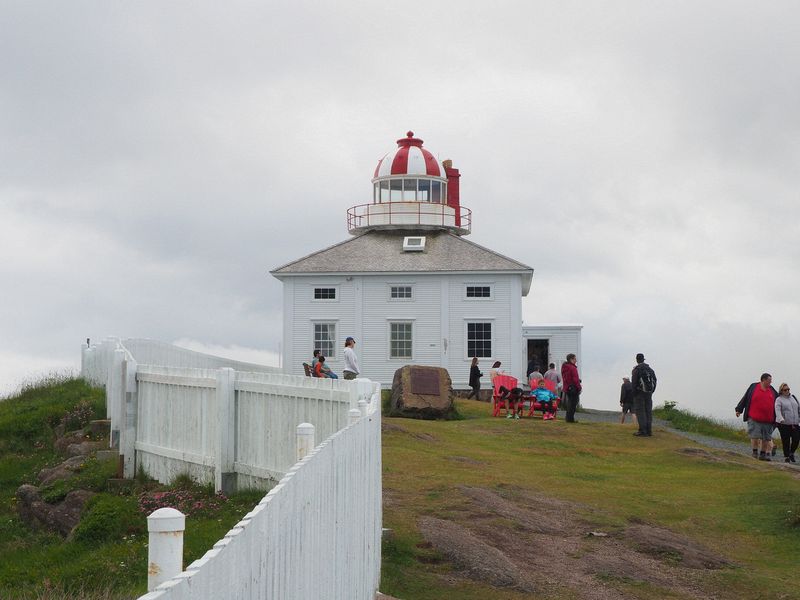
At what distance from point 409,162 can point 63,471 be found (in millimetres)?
27343

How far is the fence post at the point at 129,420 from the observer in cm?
1675

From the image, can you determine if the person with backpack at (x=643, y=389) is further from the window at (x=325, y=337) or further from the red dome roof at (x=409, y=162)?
the red dome roof at (x=409, y=162)

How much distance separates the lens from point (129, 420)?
1692cm

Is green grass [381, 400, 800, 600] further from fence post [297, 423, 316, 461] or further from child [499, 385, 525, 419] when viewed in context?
child [499, 385, 525, 419]

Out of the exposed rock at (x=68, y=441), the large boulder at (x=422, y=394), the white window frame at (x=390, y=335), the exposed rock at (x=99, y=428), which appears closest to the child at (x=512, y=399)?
the large boulder at (x=422, y=394)

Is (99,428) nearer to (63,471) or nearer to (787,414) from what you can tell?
(63,471)

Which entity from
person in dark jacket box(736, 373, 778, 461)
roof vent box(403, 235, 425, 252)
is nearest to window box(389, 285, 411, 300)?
roof vent box(403, 235, 425, 252)

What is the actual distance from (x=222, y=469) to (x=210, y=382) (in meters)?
1.31

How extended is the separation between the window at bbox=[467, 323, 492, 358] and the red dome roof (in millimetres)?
7706

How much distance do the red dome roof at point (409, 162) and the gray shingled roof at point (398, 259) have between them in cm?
323

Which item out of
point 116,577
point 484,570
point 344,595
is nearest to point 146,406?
point 116,577

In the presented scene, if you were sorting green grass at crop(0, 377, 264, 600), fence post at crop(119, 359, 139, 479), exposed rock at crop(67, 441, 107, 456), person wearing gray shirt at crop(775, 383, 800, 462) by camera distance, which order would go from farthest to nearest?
person wearing gray shirt at crop(775, 383, 800, 462) → exposed rock at crop(67, 441, 107, 456) → fence post at crop(119, 359, 139, 479) → green grass at crop(0, 377, 264, 600)

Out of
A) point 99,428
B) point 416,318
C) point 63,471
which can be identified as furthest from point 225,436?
point 416,318

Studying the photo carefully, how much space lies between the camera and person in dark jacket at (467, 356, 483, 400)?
34938mm
